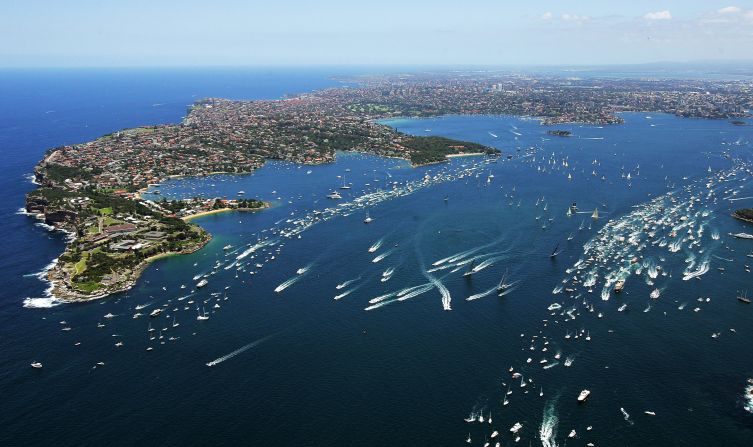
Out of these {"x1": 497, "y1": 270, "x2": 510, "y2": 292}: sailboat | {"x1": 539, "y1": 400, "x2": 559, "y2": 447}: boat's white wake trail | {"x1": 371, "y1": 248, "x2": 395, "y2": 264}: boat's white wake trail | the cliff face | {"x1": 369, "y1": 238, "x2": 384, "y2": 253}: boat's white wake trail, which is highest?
the cliff face

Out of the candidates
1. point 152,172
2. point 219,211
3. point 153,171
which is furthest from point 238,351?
point 153,171

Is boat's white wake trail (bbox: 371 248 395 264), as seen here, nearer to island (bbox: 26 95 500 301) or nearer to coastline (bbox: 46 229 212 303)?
island (bbox: 26 95 500 301)

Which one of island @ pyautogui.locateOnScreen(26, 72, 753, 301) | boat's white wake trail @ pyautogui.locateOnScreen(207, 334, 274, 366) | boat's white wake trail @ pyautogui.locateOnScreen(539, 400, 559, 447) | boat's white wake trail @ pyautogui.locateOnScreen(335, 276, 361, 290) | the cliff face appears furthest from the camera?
the cliff face

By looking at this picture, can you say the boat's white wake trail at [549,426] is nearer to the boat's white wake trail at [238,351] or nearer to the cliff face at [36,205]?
A: the boat's white wake trail at [238,351]

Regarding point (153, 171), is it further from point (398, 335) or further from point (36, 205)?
point (398, 335)

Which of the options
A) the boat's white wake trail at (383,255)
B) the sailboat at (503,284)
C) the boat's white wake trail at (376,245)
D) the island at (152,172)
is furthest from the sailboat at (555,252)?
the island at (152,172)

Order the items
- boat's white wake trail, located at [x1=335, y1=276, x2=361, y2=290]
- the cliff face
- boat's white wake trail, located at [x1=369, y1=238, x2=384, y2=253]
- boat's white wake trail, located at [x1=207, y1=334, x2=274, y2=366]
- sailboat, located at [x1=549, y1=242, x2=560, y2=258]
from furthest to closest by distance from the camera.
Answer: the cliff face → boat's white wake trail, located at [x1=369, y1=238, x2=384, y2=253] → sailboat, located at [x1=549, y1=242, x2=560, y2=258] → boat's white wake trail, located at [x1=335, y1=276, x2=361, y2=290] → boat's white wake trail, located at [x1=207, y1=334, x2=274, y2=366]

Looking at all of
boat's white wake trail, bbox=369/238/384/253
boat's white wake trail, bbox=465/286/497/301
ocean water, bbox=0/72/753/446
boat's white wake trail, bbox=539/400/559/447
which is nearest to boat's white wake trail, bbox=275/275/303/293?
ocean water, bbox=0/72/753/446

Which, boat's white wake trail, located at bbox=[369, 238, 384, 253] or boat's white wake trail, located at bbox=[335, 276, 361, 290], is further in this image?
boat's white wake trail, located at bbox=[369, 238, 384, 253]

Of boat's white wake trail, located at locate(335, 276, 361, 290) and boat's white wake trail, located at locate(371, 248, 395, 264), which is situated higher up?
boat's white wake trail, located at locate(371, 248, 395, 264)
